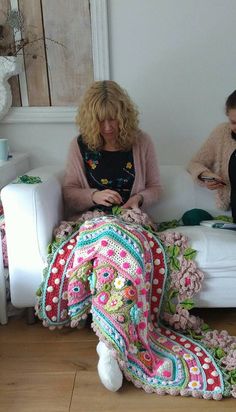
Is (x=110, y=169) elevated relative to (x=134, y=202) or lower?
elevated

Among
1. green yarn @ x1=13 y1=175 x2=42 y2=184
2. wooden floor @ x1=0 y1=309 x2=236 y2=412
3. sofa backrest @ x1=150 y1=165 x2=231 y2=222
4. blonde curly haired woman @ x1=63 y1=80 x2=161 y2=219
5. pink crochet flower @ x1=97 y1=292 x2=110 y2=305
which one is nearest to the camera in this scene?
wooden floor @ x1=0 y1=309 x2=236 y2=412

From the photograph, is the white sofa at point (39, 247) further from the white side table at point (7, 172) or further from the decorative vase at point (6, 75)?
the decorative vase at point (6, 75)

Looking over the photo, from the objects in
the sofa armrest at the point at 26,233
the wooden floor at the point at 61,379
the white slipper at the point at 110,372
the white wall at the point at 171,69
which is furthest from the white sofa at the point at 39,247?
the white wall at the point at 171,69

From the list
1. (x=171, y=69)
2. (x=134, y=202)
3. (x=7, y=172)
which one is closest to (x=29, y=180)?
(x=7, y=172)

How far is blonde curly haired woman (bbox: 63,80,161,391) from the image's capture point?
5.18 ft

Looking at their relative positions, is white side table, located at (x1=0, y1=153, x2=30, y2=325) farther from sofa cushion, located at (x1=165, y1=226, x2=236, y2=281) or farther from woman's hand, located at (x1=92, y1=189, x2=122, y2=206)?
sofa cushion, located at (x1=165, y1=226, x2=236, y2=281)

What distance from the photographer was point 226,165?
1.75 metres

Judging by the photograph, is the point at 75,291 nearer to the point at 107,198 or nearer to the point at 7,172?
the point at 107,198

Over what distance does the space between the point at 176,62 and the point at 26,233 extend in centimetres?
112

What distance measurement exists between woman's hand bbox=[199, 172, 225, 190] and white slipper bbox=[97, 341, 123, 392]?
890 mm

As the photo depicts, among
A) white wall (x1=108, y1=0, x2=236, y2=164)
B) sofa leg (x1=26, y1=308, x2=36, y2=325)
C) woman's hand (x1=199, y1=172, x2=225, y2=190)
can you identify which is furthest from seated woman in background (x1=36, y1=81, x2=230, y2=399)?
white wall (x1=108, y1=0, x2=236, y2=164)

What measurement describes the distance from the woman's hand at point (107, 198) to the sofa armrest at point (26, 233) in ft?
0.63

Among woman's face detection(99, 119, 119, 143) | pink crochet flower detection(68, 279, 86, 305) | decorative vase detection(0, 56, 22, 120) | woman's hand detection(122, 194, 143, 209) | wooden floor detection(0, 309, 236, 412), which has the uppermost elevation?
decorative vase detection(0, 56, 22, 120)

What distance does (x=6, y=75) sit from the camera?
6.19 feet
